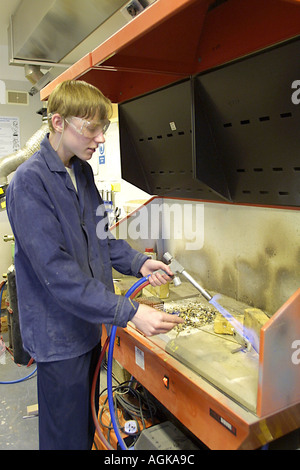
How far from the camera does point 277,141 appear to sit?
1.17 m

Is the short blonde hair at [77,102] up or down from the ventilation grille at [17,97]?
down

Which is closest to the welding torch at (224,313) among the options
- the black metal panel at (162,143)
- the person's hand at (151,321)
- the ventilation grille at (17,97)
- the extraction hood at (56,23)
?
the person's hand at (151,321)

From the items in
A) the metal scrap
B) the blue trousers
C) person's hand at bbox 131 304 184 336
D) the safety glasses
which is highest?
the safety glasses

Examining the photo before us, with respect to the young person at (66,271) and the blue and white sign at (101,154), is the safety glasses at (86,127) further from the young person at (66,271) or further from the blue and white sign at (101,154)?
the blue and white sign at (101,154)

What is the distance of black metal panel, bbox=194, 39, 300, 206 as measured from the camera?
3.50ft

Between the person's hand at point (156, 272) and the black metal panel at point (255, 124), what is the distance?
40 cm

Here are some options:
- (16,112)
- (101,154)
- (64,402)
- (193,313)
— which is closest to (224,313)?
(193,313)

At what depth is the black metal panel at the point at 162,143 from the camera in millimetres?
1499

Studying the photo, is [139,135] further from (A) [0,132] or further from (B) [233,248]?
(A) [0,132]

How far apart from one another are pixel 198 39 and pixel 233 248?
831 millimetres

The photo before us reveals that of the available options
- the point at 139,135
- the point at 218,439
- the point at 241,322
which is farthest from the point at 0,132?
the point at 218,439

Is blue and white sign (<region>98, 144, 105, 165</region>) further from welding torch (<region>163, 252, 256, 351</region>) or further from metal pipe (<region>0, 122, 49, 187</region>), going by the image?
welding torch (<region>163, 252, 256, 351</region>)

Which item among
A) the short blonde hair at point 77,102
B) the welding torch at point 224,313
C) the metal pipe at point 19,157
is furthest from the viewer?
the metal pipe at point 19,157

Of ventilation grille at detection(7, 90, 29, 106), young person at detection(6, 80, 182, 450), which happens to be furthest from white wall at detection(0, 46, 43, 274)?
young person at detection(6, 80, 182, 450)
